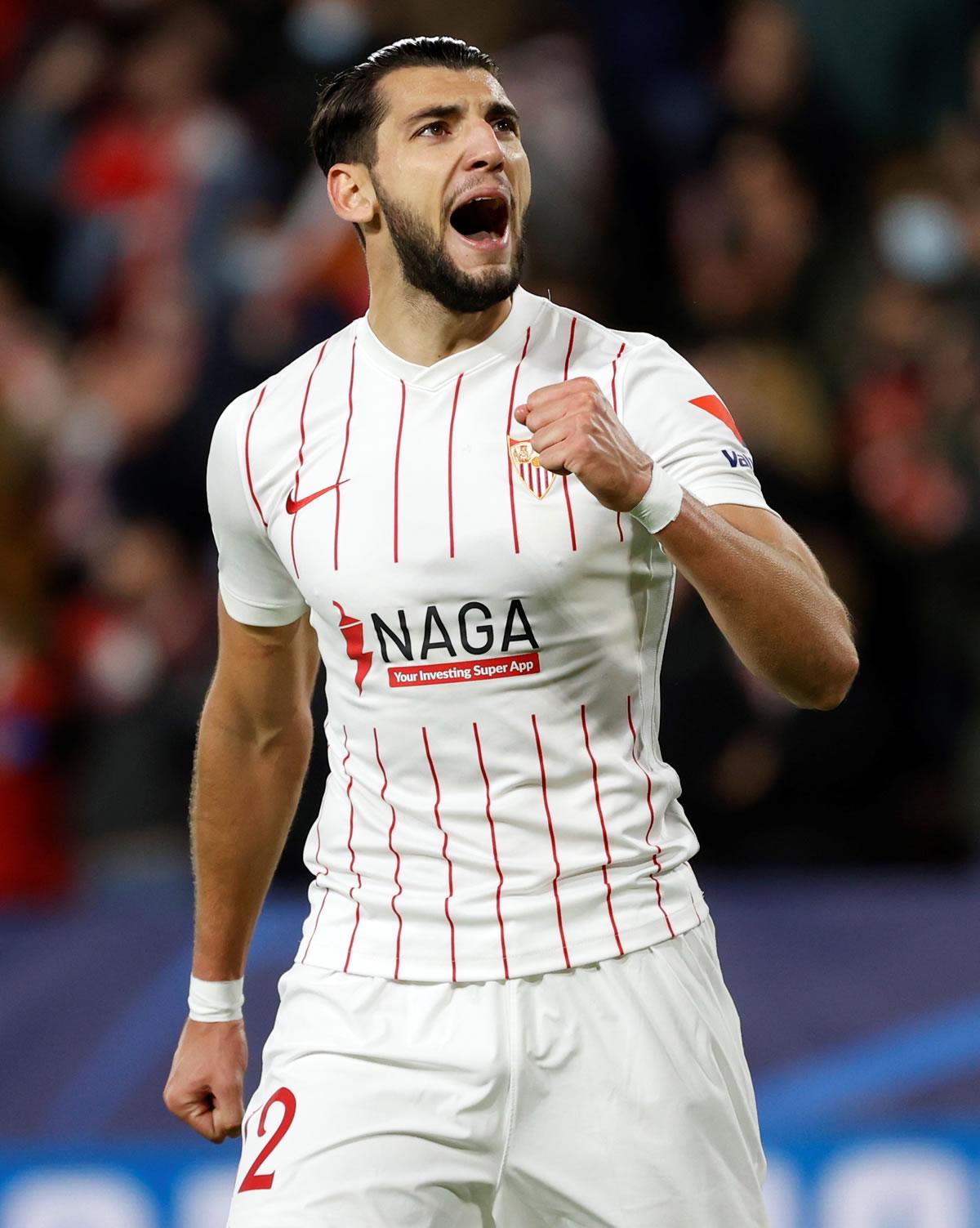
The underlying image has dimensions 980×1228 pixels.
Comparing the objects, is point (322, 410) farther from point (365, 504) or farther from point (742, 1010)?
point (742, 1010)

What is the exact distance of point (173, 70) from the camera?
273 inches

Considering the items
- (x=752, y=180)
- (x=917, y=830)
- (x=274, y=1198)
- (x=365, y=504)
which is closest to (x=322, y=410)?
(x=365, y=504)

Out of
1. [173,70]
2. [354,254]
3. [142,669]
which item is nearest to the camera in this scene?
[142,669]

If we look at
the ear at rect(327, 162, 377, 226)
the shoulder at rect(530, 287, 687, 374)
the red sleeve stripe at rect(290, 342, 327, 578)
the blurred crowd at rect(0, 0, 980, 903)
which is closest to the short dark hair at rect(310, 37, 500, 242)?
the ear at rect(327, 162, 377, 226)

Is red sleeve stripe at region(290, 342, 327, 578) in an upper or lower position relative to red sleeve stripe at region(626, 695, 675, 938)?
upper

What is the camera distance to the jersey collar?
270 centimetres

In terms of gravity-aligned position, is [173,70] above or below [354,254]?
above

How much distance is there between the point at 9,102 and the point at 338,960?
540 cm

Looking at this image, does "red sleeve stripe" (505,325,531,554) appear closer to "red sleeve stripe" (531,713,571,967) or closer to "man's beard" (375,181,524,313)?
"man's beard" (375,181,524,313)

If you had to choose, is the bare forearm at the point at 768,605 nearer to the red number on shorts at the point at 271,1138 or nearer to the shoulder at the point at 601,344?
the shoulder at the point at 601,344

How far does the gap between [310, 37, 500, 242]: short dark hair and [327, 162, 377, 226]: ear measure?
0.05ft

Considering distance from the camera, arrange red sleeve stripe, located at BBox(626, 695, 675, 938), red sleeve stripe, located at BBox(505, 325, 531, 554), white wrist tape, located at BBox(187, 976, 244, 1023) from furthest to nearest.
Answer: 1. white wrist tape, located at BBox(187, 976, 244, 1023)
2. red sleeve stripe, located at BBox(626, 695, 675, 938)
3. red sleeve stripe, located at BBox(505, 325, 531, 554)

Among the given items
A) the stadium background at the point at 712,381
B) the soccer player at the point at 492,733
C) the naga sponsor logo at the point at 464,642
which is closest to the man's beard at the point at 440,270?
the soccer player at the point at 492,733

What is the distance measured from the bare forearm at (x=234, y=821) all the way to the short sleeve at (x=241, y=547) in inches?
7.2
